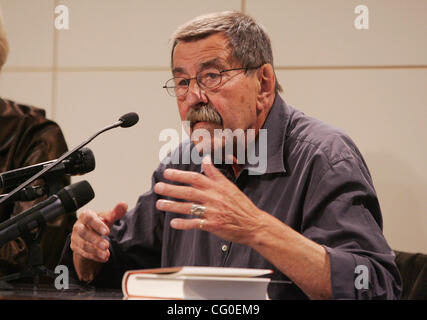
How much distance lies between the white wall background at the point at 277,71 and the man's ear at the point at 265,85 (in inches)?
26.1

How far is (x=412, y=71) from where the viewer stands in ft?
6.91

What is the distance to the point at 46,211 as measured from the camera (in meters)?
1.01

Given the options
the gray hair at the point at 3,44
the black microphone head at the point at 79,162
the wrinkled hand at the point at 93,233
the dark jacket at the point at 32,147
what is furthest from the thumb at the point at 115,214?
the gray hair at the point at 3,44

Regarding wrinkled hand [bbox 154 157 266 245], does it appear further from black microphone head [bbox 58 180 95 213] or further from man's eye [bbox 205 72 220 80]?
man's eye [bbox 205 72 220 80]

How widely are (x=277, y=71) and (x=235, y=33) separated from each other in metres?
0.76

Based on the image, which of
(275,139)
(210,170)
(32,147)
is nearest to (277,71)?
(275,139)

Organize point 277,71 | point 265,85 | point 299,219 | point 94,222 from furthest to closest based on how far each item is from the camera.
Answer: point 277,71
point 265,85
point 299,219
point 94,222

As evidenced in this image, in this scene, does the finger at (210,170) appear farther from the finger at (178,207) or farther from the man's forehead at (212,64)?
the man's forehead at (212,64)

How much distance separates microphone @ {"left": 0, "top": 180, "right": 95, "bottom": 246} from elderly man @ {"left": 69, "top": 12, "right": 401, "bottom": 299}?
155mm

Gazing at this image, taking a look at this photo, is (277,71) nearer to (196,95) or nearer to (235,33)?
(235,33)

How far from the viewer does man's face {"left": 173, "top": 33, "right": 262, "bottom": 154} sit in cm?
148

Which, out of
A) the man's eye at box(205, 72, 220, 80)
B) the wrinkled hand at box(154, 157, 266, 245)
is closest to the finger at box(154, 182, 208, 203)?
the wrinkled hand at box(154, 157, 266, 245)

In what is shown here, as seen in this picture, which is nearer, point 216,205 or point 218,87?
point 216,205

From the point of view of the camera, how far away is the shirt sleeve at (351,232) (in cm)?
111
